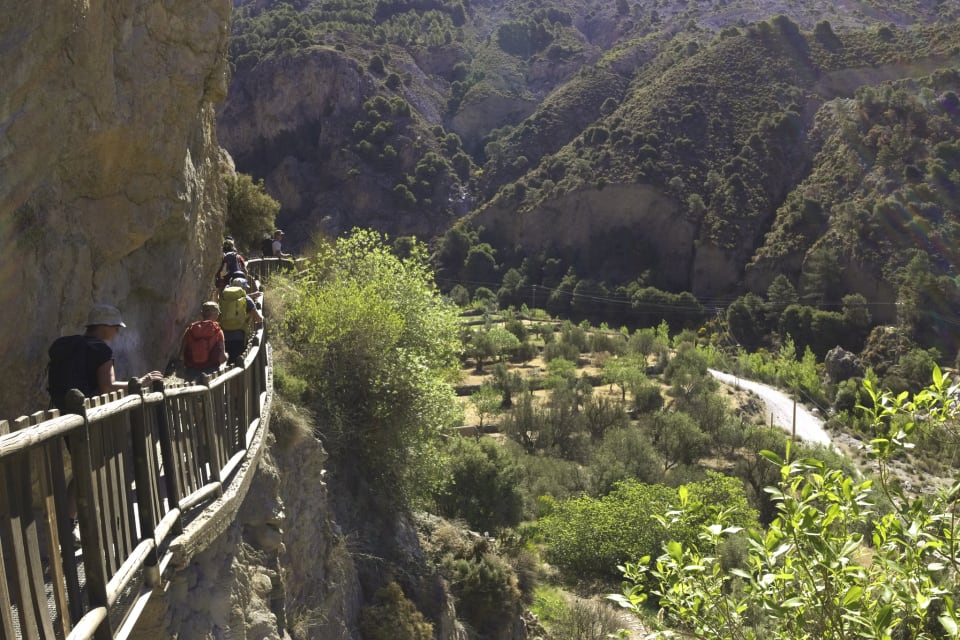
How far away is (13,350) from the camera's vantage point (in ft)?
19.5

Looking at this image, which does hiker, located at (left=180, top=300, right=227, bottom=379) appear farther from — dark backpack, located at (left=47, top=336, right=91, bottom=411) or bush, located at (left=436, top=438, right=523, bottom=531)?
bush, located at (left=436, top=438, right=523, bottom=531)

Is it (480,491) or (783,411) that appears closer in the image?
(480,491)

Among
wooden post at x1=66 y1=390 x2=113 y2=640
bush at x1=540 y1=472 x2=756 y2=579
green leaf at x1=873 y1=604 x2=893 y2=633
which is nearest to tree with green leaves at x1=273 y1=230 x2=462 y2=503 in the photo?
bush at x1=540 y1=472 x2=756 y2=579

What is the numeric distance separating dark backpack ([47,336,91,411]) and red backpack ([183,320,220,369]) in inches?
75.6

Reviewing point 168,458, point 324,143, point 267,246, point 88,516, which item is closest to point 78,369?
point 168,458

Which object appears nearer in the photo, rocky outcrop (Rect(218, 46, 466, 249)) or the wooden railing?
the wooden railing

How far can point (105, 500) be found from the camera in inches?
133

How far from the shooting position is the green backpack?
7840mm

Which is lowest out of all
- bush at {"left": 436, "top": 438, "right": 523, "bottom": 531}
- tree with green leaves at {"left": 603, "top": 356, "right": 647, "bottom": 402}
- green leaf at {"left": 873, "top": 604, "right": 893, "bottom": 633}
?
tree with green leaves at {"left": 603, "top": 356, "right": 647, "bottom": 402}

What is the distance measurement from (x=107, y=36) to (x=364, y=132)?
7422cm

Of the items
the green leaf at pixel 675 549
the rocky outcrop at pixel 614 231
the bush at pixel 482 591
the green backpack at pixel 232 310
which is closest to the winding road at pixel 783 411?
the rocky outcrop at pixel 614 231

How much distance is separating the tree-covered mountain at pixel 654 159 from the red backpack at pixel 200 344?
47.5 metres

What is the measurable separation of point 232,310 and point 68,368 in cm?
335

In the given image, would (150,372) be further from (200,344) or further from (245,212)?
(245,212)
